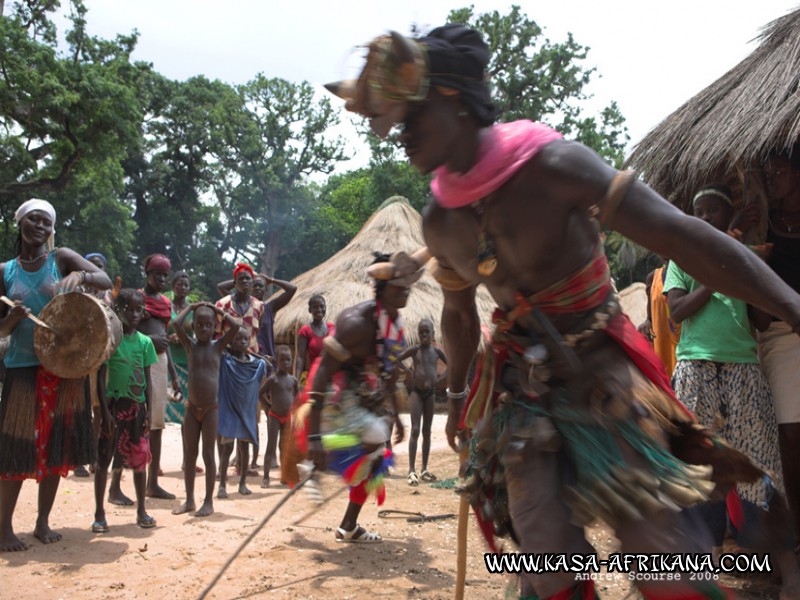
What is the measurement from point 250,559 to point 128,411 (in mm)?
1768

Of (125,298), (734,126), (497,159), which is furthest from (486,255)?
(125,298)

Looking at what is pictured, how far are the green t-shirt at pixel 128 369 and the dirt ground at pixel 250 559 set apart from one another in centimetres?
98

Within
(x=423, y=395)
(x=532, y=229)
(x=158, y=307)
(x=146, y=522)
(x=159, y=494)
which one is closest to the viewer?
(x=532, y=229)

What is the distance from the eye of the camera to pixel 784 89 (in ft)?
13.9

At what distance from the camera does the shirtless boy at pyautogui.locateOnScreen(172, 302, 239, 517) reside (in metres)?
5.80

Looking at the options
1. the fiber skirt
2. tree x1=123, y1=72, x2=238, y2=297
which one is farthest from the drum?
tree x1=123, y1=72, x2=238, y2=297

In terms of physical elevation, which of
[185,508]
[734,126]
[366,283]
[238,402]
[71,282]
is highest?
[366,283]

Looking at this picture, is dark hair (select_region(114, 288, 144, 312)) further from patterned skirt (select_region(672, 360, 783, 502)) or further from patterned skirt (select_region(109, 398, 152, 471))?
patterned skirt (select_region(672, 360, 783, 502))

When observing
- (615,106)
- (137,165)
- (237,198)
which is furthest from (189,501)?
(237,198)

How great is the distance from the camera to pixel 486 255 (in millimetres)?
2049

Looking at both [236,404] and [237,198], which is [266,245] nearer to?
[237,198]

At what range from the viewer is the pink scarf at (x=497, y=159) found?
76.2 inches

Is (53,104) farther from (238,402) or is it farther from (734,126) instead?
(734,126)

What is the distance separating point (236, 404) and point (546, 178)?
18.8ft
